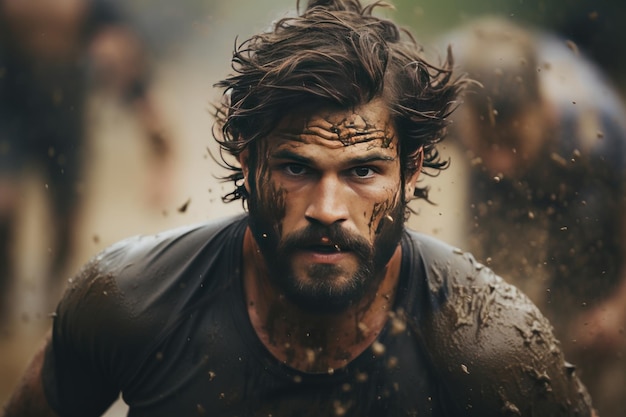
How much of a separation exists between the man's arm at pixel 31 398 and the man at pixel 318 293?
0.09 feet

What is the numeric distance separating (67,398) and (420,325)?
47.7 inches

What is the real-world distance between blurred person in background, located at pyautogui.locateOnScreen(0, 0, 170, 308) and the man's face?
2790 mm

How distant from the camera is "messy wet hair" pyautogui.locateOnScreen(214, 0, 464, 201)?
336 cm

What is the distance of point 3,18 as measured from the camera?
5.86 meters

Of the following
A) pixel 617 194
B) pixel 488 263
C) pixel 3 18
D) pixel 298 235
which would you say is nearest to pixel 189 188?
pixel 3 18

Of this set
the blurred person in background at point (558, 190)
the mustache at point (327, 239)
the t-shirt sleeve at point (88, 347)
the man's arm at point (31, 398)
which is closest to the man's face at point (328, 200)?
the mustache at point (327, 239)

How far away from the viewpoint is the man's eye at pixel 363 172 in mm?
3348

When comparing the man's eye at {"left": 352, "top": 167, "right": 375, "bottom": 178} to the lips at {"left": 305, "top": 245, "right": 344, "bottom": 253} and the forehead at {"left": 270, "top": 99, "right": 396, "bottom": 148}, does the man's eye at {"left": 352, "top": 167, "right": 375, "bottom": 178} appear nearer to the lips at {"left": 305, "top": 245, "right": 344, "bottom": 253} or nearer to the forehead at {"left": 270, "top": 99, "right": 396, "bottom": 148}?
the forehead at {"left": 270, "top": 99, "right": 396, "bottom": 148}

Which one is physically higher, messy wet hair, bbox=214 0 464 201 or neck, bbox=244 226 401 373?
messy wet hair, bbox=214 0 464 201

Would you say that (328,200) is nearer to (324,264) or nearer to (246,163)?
(324,264)

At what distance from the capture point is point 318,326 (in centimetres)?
358

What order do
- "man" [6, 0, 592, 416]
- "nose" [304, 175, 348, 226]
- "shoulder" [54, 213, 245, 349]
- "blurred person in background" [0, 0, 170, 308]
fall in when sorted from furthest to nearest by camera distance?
"blurred person in background" [0, 0, 170, 308] → "shoulder" [54, 213, 245, 349] → "man" [6, 0, 592, 416] → "nose" [304, 175, 348, 226]

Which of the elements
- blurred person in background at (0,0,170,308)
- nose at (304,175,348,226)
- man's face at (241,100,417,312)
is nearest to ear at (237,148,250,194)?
man's face at (241,100,417,312)

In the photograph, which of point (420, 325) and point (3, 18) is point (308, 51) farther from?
point (3, 18)
